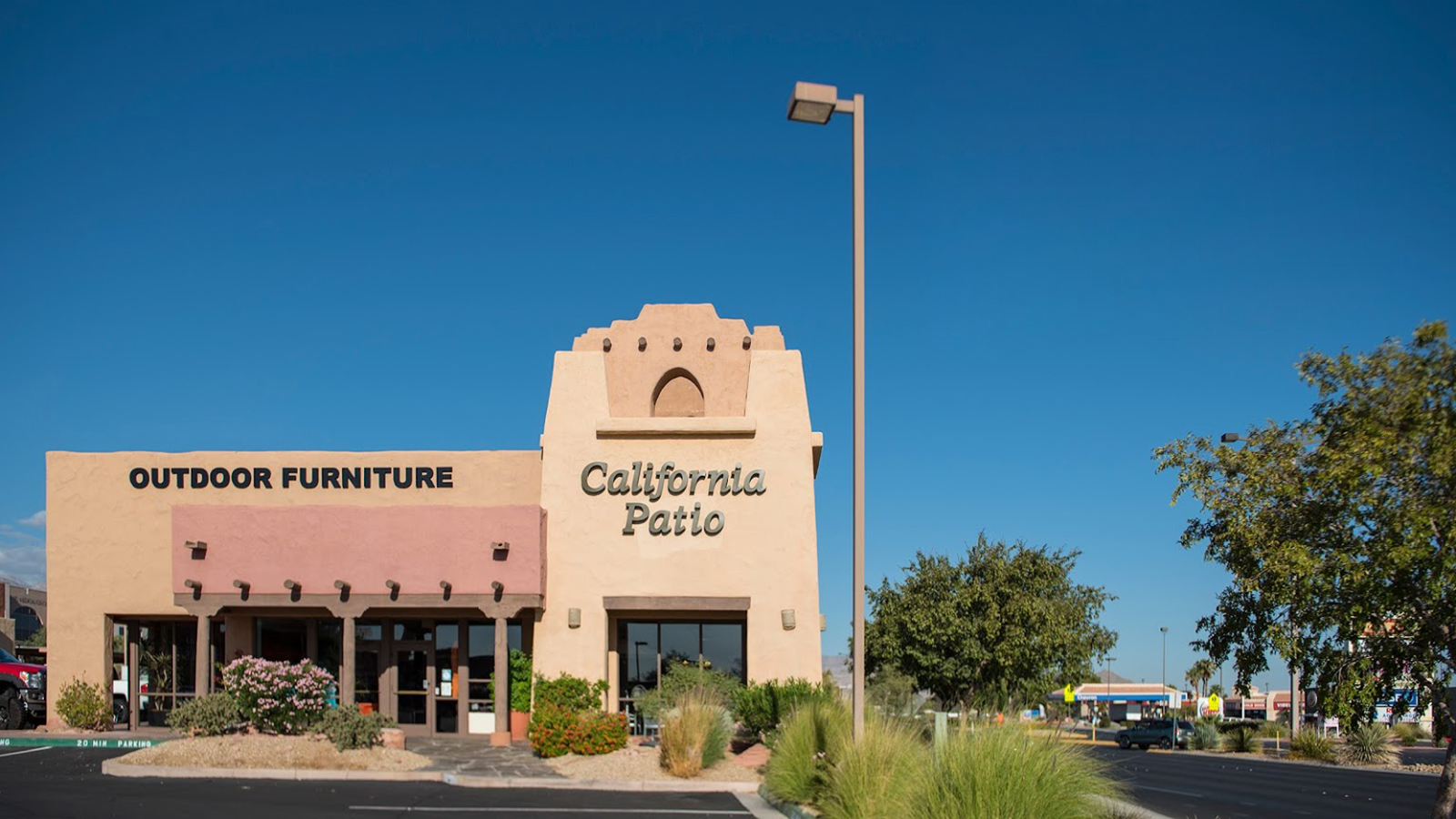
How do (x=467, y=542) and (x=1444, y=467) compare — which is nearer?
(x=1444, y=467)

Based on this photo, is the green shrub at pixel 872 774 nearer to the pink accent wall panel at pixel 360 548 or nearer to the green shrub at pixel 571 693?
the green shrub at pixel 571 693

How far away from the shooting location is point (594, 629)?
28094 millimetres

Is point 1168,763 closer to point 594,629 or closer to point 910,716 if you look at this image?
Answer: point 594,629

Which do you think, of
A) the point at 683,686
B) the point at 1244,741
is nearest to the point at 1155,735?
the point at 1244,741

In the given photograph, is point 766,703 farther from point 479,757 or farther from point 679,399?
point 679,399

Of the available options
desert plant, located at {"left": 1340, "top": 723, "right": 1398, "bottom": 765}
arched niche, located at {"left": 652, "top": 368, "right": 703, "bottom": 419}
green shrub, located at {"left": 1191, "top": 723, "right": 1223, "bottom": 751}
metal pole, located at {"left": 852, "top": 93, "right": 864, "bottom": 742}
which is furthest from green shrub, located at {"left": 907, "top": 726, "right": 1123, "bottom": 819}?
green shrub, located at {"left": 1191, "top": 723, "right": 1223, "bottom": 751}

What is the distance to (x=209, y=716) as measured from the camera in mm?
22672

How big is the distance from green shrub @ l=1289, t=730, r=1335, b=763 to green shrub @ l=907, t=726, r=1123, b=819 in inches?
1320

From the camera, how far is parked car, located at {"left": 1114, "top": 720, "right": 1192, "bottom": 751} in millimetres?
50875

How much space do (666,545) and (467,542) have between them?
4.53 meters

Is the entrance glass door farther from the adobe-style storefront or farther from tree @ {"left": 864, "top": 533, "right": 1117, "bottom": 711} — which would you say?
tree @ {"left": 864, "top": 533, "right": 1117, "bottom": 711}

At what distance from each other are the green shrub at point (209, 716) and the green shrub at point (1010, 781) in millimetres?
16822

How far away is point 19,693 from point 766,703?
19.9 m

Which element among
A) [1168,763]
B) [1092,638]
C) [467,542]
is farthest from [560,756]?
[1092,638]
